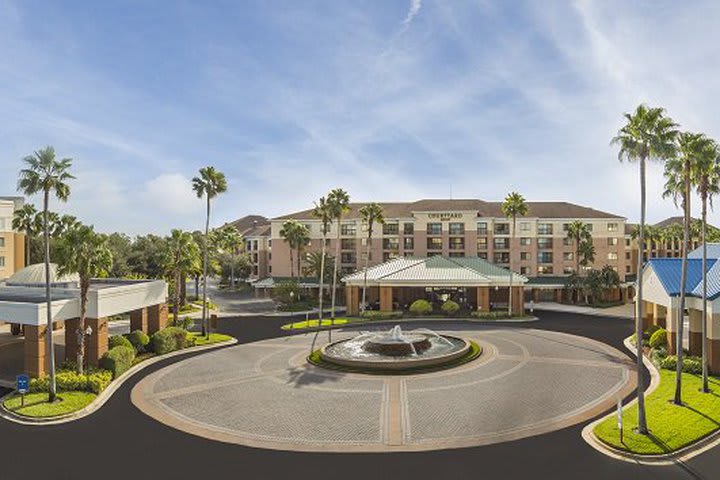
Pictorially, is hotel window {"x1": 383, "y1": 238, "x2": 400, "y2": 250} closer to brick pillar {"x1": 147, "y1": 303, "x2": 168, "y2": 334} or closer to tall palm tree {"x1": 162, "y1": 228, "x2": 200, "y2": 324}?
tall palm tree {"x1": 162, "y1": 228, "x2": 200, "y2": 324}

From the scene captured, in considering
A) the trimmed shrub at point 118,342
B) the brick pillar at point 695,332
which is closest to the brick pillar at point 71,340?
the trimmed shrub at point 118,342

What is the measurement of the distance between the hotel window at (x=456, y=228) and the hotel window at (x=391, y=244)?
1038 cm

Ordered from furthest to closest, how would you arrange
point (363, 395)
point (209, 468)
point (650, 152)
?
point (363, 395) → point (650, 152) → point (209, 468)

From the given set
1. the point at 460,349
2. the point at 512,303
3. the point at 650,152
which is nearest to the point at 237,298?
the point at 512,303

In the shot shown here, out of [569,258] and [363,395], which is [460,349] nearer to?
[363,395]

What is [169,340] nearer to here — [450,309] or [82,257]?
[82,257]

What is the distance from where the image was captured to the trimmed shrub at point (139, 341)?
37.4 m

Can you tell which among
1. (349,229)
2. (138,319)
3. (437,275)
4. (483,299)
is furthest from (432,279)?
(138,319)

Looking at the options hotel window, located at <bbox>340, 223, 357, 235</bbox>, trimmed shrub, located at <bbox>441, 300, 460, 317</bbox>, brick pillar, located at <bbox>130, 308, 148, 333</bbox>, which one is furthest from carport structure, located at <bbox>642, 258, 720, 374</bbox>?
hotel window, located at <bbox>340, 223, 357, 235</bbox>

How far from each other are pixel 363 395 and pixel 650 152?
19887 millimetres

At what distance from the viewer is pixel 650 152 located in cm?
2123

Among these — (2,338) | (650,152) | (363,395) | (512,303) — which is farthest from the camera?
(512,303)

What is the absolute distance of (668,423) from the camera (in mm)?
21578

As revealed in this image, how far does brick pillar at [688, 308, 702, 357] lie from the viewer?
33.1m
